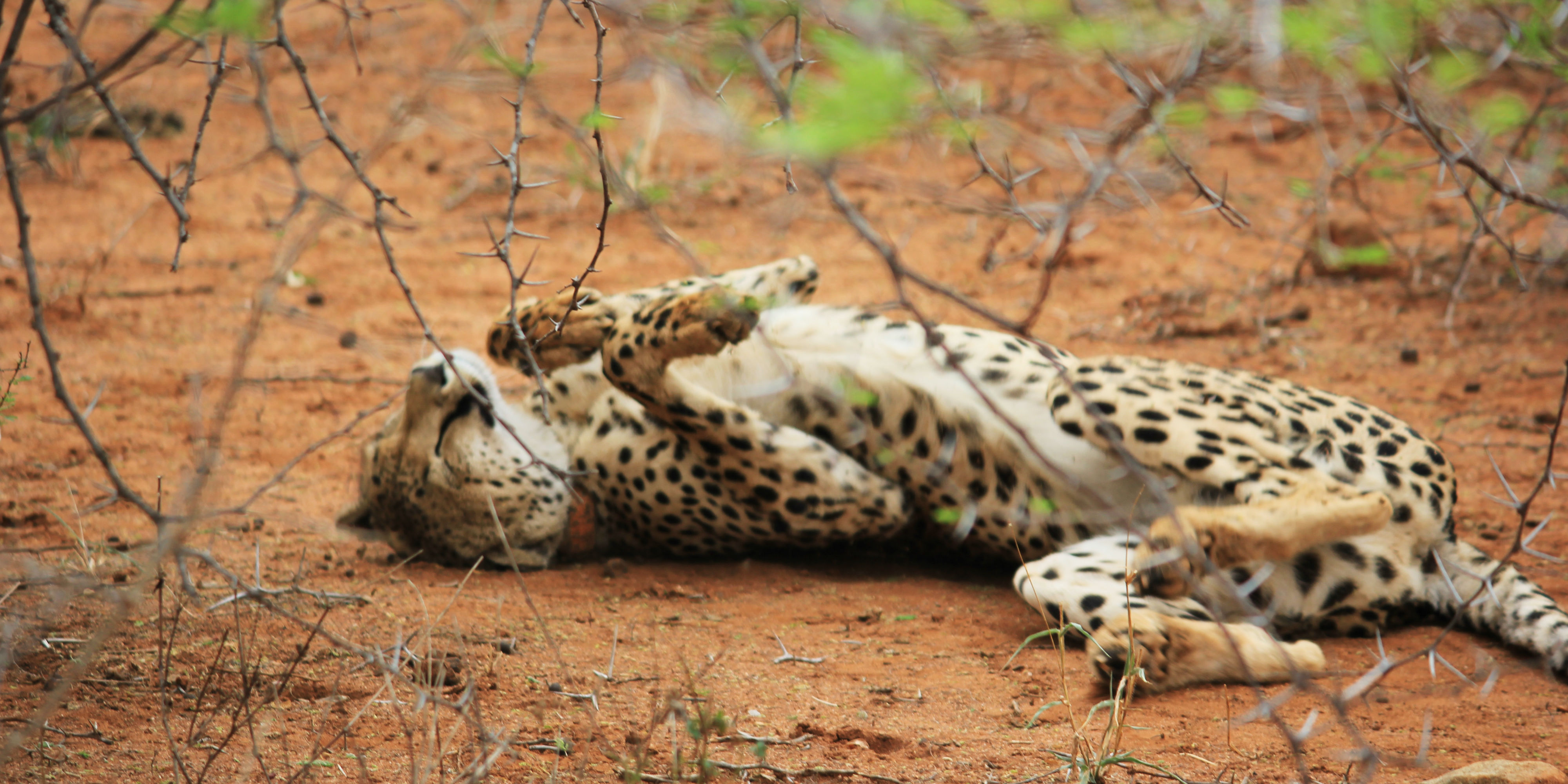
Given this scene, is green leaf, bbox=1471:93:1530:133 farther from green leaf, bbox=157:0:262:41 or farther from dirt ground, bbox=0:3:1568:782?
green leaf, bbox=157:0:262:41

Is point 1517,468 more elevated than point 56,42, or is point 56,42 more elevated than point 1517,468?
point 56,42

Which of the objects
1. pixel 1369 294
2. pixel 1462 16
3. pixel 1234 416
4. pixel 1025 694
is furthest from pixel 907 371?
pixel 1369 294

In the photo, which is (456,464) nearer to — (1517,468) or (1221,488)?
(1221,488)

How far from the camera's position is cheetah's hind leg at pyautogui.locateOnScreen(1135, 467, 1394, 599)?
2945 millimetres

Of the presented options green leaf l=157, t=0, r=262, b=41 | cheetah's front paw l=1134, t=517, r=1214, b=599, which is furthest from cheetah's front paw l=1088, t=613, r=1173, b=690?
green leaf l=157, t=0, r=262, b=41

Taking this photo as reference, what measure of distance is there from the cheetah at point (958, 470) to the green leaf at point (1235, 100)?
3.25 ft

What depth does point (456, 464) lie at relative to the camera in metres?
3.72

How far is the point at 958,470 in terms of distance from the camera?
3.63 meters

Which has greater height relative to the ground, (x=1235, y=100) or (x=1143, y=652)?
(x=1235, y=100)

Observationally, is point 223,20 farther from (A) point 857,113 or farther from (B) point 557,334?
(B) point 557,334

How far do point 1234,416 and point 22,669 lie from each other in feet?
9.64

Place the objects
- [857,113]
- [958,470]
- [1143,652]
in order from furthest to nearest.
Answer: [958,470]
[1143,652]
[857,113]

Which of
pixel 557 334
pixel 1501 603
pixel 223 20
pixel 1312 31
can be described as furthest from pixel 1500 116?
pixel 223 20

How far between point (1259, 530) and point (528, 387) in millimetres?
2600
